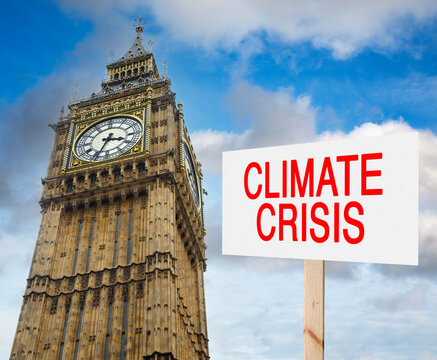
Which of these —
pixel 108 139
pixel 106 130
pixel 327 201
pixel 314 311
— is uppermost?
pixel 106 130

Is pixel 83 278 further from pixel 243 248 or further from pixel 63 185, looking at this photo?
pixel 243 248

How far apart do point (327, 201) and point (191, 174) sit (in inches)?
2161

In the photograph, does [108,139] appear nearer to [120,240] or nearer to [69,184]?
[69,184]

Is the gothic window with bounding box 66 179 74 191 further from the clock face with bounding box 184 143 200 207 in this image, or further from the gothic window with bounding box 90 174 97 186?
the clock face with bounding box 184 143 200 207

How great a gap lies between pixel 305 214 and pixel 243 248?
41.3 inches

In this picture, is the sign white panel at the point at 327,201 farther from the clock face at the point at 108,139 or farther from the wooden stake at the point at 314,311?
the clock face at the point at 108,139

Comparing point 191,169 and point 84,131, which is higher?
point 84,131

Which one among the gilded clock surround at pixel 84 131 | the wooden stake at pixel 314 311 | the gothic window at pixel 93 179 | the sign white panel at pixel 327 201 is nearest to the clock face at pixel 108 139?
the gilded clock surround at pixel 84 131

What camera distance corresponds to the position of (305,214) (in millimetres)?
7250

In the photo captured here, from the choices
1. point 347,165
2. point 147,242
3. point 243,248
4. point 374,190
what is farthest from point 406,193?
point 147,242

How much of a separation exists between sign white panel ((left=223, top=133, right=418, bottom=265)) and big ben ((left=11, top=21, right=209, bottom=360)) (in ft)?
107

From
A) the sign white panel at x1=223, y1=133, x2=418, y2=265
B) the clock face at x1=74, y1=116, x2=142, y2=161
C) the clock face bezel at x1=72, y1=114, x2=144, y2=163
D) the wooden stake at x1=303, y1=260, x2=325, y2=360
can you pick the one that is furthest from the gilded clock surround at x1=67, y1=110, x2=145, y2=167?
the wooden stake at x1=303, y1=260, x2=325, y2=360

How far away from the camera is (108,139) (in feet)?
186

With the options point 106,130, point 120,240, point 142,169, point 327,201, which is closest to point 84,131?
point 106,130
